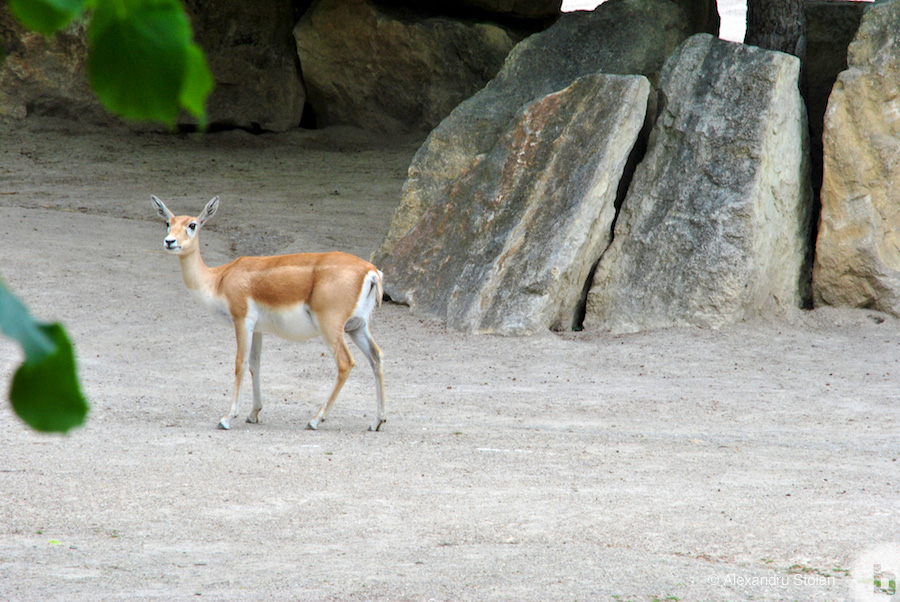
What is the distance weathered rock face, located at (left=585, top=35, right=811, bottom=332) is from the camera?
28.8 ft

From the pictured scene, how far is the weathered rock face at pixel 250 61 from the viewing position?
55.1 ft

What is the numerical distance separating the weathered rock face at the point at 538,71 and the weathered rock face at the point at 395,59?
4991 millimetres

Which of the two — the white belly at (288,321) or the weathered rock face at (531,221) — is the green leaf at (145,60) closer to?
the white belly at (288,321)

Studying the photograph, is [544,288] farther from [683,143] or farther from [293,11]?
[293,11]

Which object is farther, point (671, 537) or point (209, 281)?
point (209, 281)

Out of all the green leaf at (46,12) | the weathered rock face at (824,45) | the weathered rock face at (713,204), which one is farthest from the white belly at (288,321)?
the weathered rock face at (824,45)

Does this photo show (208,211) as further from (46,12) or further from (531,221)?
→ (46,12)

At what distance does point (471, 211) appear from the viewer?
31.6 ft

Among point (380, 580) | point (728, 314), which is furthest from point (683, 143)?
point (380, 580)

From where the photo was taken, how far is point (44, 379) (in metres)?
0.60

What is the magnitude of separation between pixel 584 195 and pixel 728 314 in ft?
5.37

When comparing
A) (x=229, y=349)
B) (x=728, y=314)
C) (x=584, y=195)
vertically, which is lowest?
(x=229, y=349)

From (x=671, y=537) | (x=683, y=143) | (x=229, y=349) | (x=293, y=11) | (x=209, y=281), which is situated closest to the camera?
(x=671, y=537)

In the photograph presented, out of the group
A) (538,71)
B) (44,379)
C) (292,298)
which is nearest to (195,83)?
(44,379)
